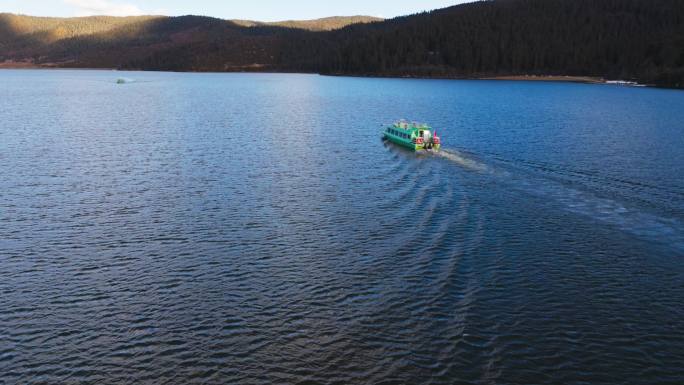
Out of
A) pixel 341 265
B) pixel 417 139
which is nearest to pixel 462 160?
pixel 417 139

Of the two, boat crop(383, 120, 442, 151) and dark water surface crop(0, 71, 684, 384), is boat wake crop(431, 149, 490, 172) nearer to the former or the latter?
dark water surface crop(0, 71, 684, 384)

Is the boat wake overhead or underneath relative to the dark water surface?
overhead

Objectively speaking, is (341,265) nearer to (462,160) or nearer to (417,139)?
(462,160)

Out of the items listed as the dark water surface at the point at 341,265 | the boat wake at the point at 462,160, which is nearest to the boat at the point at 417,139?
the boat wake at the point at 462,160

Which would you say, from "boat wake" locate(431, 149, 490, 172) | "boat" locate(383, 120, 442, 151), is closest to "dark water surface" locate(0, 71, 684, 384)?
"boat wake" locate(431, 149, 490, 172)

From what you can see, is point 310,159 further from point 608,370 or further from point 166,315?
point 608,370

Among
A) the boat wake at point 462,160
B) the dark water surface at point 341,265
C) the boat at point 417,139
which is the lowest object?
the dark water surface at point 341,265

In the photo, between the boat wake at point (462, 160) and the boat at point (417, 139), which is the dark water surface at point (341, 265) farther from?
the boat at point (417, 139)

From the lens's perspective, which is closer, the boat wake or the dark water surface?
the dark water surface
